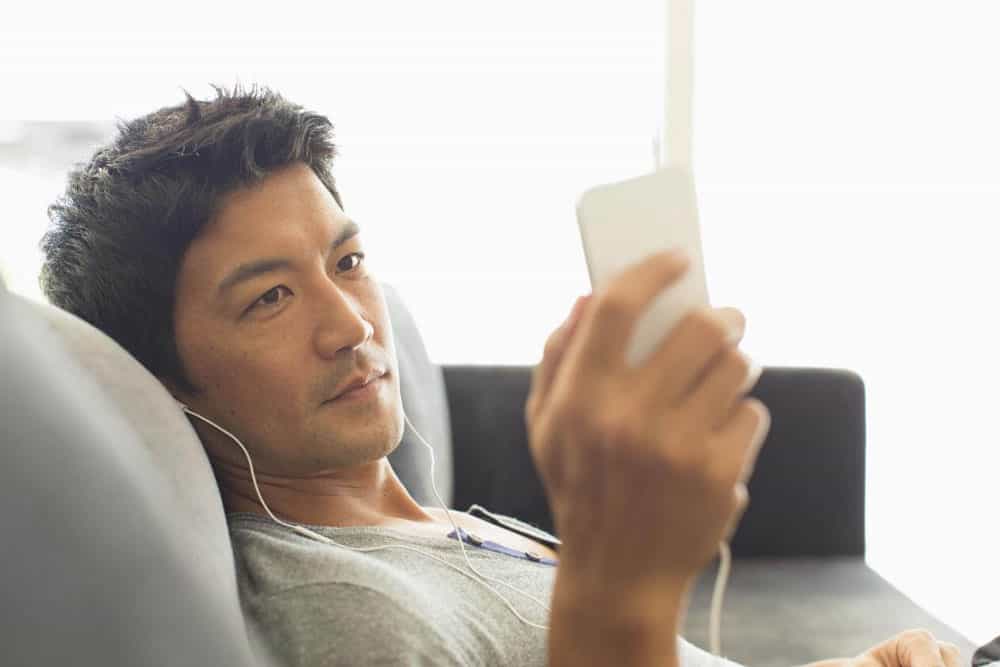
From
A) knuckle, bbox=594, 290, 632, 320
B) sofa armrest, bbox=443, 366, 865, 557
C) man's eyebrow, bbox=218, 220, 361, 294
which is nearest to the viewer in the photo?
knuckle, bbox=594, 290, 632, 320

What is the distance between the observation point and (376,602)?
2.66ft

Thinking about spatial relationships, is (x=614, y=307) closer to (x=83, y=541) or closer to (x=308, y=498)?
(x=83, y=541)

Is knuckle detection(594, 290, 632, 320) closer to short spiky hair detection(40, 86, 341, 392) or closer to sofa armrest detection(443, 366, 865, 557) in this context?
short spiky hair detection(40, 86, 341, 392)

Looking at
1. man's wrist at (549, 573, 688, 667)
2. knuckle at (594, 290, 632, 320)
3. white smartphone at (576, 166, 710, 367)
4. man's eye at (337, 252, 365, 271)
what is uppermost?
white smartphone at (576, 166, 710, 367)

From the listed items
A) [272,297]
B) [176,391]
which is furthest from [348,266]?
[176,391]

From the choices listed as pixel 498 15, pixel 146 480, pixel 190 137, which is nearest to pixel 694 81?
pixel 498 15

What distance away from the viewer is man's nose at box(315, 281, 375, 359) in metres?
1.03

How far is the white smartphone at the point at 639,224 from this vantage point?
25.4 inches

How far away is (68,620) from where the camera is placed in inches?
22.5

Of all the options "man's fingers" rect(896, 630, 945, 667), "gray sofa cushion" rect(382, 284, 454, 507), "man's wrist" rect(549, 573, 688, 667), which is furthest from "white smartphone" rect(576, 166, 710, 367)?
"gray sofa cushion" rect(382, 284, 454, 507)

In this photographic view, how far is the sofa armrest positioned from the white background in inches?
27.7

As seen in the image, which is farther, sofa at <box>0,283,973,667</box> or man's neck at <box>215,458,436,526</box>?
man's neck at <box>215,458,436,526</box>

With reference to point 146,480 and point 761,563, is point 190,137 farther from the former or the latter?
point 761,563

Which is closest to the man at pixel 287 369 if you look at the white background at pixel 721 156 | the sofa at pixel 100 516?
the sofa at pixel 100 516
